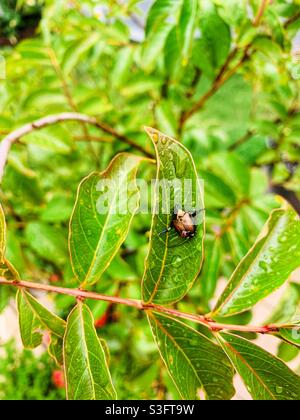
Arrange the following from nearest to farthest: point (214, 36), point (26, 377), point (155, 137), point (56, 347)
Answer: point (155, 137), point (56, 347), point (214, 36), point (26, 377)

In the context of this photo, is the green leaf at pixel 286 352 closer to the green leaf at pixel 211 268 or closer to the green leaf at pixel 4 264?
the green leaf at pixel 211 268

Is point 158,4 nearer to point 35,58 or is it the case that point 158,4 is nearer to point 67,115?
point 67,115

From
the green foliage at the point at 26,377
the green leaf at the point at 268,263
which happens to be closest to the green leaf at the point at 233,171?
the green leaf at the point at 268,263

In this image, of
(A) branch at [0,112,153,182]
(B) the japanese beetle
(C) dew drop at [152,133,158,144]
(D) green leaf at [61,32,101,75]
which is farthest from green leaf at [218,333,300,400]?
(D) green leaf at [61,32,101,75]

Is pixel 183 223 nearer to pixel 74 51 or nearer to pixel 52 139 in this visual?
pixel 52 139

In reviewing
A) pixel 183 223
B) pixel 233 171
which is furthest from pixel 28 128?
pixel 233 171

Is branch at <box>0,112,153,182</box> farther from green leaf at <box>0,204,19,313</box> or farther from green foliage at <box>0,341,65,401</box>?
green foliage at <box>0,341,65,401</box>
